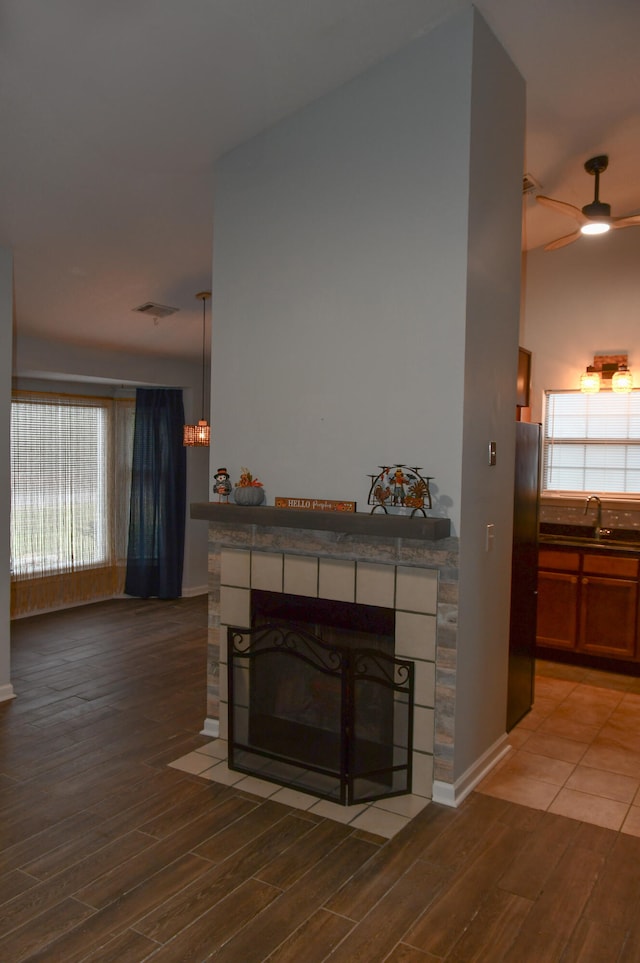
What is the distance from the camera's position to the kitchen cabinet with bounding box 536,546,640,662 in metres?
4.71

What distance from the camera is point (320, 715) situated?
10.4ft

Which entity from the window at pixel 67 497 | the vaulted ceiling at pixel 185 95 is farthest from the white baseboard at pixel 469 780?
the window at pixel 67 497

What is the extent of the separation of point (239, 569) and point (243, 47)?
89.9 inches

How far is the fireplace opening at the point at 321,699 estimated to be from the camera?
2.97m

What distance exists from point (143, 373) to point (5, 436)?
8.69ft

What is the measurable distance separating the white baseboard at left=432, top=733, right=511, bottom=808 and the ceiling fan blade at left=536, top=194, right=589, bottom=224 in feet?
9.37

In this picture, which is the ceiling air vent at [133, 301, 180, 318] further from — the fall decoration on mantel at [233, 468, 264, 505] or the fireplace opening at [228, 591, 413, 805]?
the fireplace opening at [228, 591, 413, 805]

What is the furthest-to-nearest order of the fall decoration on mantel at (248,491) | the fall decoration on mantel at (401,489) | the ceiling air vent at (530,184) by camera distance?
the ceiling air vent at (530,184), the fall decoration on mantel at (248,491), the fall decoration on mantel at (401,489)

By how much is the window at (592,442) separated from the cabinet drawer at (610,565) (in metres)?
0.73

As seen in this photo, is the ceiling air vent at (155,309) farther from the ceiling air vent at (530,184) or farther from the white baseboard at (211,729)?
the white baseboard at (211,729)

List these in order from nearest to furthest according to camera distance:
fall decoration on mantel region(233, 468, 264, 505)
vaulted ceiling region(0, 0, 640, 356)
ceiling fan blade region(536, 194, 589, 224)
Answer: vaulted ceiling region(0, 0, 640, 356), fall decoration on mantel region(233, 468, 264, 505), ceiling fan blade region(536, 194, 589, 224)

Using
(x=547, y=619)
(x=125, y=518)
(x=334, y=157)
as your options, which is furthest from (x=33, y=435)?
(x=547, y=619)

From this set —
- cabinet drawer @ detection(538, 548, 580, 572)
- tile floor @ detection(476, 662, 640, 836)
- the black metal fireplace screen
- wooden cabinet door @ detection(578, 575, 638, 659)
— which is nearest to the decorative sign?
the black metal fireplace screen

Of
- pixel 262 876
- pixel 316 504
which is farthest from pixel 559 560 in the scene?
pixel 262 876
